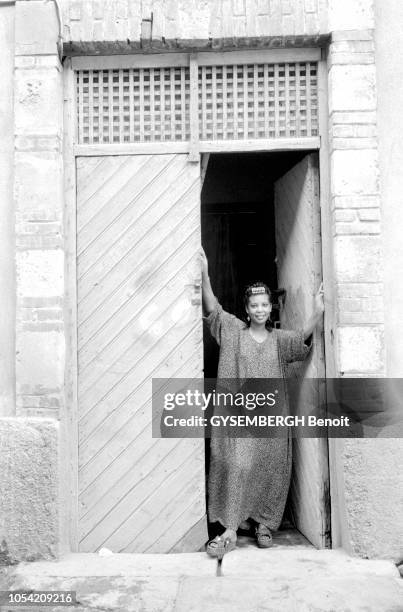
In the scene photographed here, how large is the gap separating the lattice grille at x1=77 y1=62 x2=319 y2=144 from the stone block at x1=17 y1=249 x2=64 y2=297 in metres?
0.86

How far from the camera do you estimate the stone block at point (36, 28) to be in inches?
164

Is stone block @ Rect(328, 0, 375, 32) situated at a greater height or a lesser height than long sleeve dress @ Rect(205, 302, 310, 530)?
greater

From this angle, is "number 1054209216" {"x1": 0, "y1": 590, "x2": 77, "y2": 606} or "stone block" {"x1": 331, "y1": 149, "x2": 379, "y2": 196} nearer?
"number 1054209216" {"x1": 0, "y1": 590, "x2": 77, "y2": 606}

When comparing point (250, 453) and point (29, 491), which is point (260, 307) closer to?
point (250, 453)

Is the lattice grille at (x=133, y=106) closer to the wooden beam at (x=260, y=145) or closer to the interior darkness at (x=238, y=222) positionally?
the wooden beam at (x=260, y=145)

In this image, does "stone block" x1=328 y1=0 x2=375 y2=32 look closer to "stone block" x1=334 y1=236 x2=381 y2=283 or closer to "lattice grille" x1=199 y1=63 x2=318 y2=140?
"lattice grille" x1=199 y1=63 x2=318 y2=140

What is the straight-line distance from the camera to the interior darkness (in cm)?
676

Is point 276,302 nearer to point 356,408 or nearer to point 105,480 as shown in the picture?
point 356,408

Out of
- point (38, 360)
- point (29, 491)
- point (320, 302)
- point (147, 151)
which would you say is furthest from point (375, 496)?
point (147, 151)

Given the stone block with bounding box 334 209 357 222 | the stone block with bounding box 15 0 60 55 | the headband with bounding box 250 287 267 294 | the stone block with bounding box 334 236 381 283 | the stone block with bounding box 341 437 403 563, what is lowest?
the stone block with bounding box 341 437 403 563

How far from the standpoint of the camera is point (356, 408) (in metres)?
4.02

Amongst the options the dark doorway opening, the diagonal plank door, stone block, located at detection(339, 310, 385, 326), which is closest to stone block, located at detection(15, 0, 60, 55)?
the diagonal plank door

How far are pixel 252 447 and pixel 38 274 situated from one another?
1807mm

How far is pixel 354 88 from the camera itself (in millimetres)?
4141
